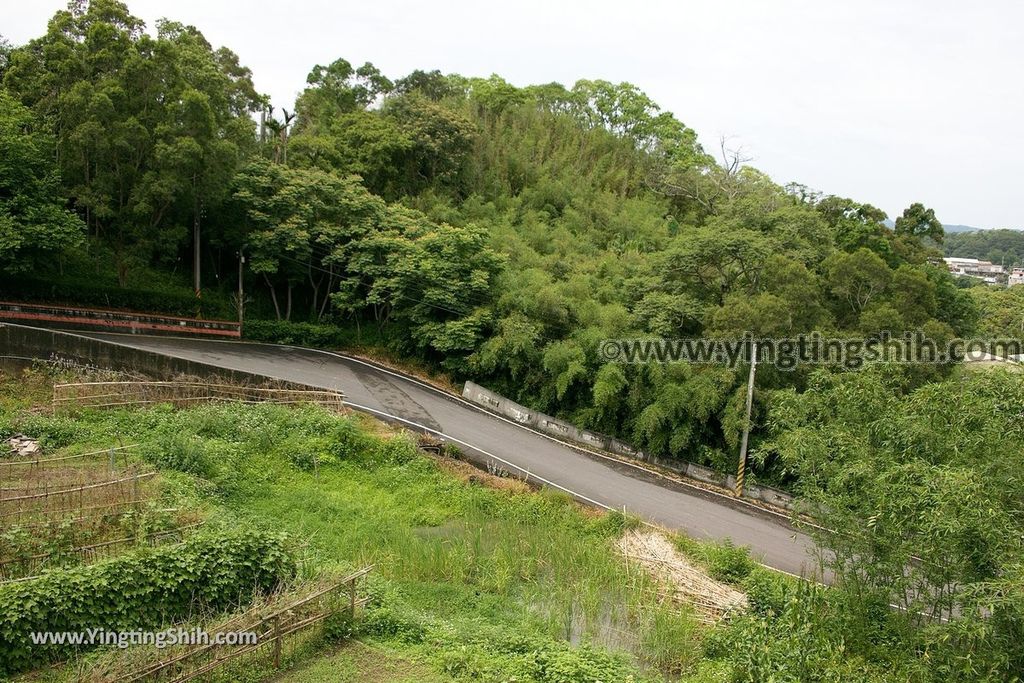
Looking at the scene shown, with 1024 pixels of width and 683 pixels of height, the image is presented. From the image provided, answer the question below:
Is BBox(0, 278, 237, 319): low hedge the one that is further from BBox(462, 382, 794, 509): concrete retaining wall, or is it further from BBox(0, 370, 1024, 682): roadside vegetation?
BBox(462, 382, 794, 509): concrete retaining wall

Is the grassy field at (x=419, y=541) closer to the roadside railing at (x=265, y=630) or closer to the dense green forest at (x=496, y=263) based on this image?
the roadside railing at (x=265, y=630)

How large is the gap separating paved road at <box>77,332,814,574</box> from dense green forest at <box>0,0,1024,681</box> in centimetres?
117

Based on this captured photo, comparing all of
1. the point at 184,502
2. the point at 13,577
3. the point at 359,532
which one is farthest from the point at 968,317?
the point at 13,577

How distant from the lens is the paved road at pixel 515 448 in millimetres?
15883

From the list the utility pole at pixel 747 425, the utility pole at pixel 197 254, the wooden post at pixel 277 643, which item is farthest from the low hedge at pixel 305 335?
the wooden post at pixel 277 643

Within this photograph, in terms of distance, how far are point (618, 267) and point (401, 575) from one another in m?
14.0

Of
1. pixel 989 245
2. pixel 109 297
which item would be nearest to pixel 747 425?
pixel 109 297

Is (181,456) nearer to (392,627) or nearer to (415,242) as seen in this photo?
(392,627)

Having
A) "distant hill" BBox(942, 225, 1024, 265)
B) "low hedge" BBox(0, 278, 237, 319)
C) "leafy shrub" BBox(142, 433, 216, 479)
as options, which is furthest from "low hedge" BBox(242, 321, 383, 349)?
"distant hill" BBox(942, 225, 1024, 265)

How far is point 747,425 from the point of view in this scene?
17625 millimetres

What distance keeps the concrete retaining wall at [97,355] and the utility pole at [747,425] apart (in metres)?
12.9

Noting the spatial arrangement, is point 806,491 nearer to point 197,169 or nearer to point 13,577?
point 13,577

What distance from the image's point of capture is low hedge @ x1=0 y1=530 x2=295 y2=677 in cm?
822

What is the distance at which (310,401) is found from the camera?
18.8 metres
